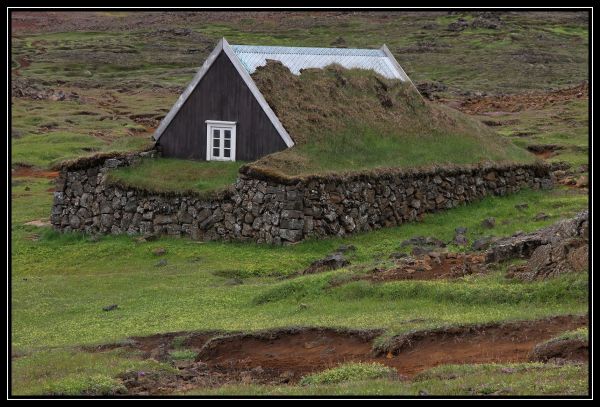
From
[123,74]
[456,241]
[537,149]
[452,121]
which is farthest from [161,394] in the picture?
[123,74]

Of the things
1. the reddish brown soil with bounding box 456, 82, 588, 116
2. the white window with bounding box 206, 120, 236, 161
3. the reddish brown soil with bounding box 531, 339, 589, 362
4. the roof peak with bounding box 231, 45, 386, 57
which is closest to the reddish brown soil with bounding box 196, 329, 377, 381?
the reddish brown soil with bounding box 531, 339, 589, 362

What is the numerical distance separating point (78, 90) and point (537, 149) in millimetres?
49053

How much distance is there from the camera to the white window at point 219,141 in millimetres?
33969

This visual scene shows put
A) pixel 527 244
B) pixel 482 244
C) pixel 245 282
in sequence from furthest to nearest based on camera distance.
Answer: pixel 245 282
pixel 482 244
pixel 527 244

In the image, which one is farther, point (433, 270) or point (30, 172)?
point (30, 172)

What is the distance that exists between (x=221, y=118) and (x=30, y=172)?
16.8 metres

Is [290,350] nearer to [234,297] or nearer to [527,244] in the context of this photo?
[234,297]

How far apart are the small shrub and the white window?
764 inches

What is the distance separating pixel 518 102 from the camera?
62.5m

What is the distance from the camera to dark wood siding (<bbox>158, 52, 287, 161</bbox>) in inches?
1302

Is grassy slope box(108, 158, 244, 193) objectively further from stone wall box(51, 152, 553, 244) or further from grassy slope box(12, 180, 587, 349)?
grassy slope box(12, 180, 587, 349)

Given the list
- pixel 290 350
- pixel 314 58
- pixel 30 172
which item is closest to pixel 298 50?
pixel 314 58

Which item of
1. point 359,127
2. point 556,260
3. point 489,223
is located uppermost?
point 359,127

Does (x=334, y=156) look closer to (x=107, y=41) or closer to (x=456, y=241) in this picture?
(x=456, y=241)
